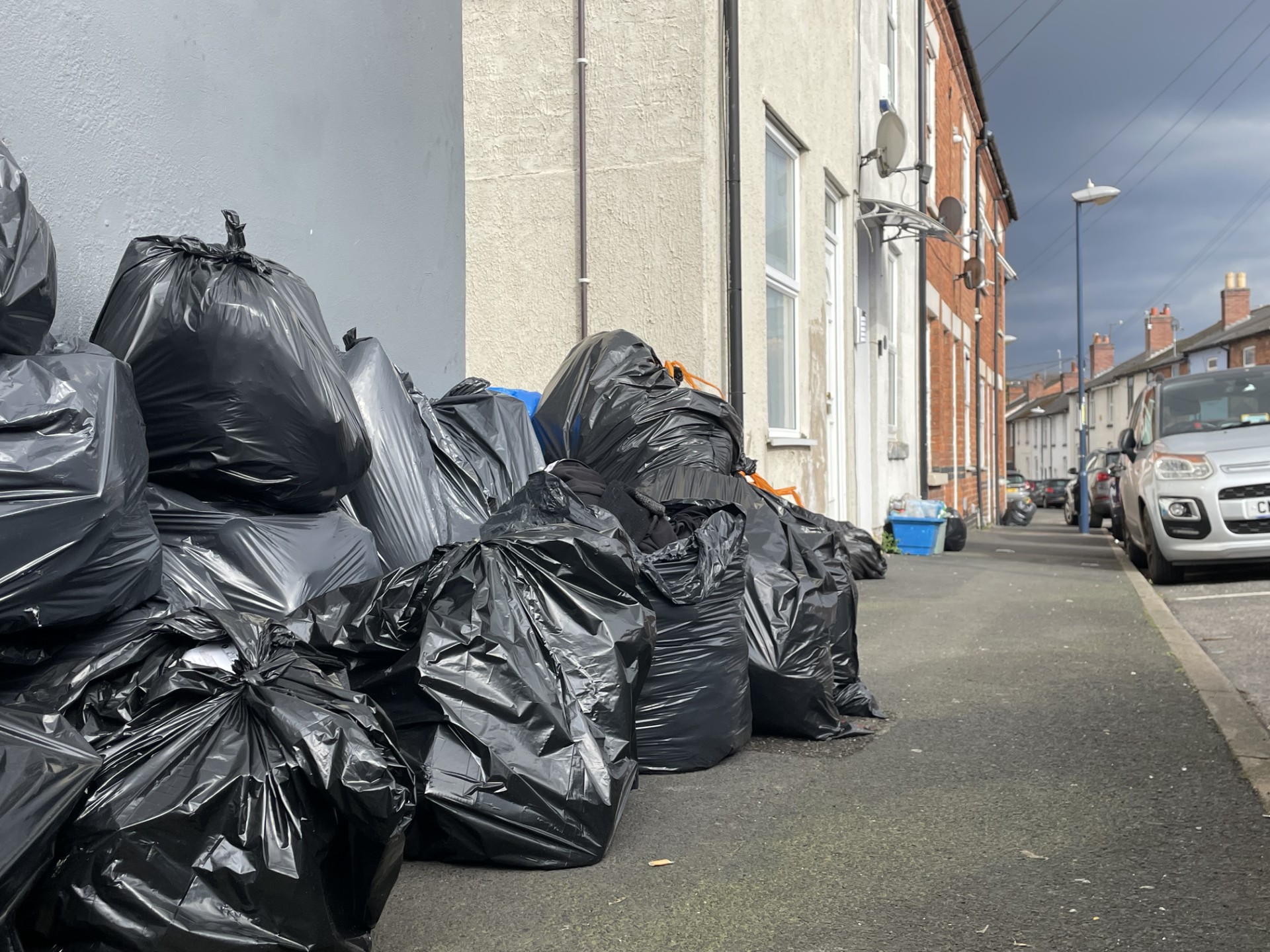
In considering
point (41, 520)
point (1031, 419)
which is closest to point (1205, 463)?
point (41, 520)

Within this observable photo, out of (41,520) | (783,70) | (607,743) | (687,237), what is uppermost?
(783,70)

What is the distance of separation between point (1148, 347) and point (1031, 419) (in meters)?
16.0

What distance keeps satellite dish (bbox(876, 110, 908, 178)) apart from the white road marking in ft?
15.4

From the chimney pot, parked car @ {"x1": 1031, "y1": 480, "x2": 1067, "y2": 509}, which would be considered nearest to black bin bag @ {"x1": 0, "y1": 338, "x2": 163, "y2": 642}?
parked car @ {"x1": 1031, "y1": 480, "x2": 1067, "y2": 509}

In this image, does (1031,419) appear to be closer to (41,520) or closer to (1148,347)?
(1148,347)

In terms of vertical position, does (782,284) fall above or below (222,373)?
above

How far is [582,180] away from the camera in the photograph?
6.06m

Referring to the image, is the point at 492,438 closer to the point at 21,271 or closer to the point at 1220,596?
the point at 21,271

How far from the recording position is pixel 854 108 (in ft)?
32.0

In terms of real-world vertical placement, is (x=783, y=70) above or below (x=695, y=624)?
above

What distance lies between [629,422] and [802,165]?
4437mm

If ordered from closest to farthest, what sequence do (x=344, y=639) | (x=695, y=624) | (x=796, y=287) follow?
(x=344, y=639) < (x=695, y=624) < (x=796, y=287)

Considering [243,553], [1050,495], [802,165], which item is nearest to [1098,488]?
[802,165]

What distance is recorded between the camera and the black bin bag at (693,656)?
2977 millimetres
